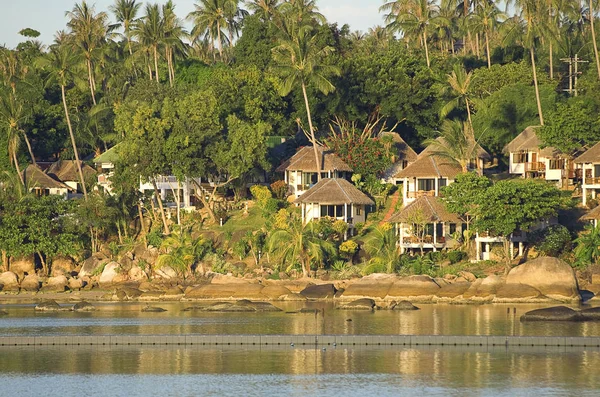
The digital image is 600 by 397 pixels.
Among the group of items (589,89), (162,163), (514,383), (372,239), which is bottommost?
(514,383)

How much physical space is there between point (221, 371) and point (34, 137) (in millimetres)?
54038

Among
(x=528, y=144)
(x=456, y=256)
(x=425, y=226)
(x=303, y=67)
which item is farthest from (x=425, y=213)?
(x=303, y=67)

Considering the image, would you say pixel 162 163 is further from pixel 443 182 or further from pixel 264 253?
pixel 443 182

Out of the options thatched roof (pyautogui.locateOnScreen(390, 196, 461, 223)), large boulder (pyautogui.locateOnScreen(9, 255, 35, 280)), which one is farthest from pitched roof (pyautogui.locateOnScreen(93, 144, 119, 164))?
thatched roof (pyautogui.locateOnScreen(390, 196, 461, 223))

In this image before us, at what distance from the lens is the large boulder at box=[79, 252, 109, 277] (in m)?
76.5

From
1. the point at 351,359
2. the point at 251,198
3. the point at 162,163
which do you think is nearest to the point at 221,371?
the point at 351,359

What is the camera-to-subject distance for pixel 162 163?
77.7m

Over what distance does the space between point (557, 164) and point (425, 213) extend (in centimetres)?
1175

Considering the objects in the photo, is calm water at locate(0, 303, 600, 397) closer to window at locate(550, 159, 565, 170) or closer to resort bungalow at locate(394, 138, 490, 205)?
resort bungalow at locate(394, 138, 490, 205)

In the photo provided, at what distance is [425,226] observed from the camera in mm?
73000

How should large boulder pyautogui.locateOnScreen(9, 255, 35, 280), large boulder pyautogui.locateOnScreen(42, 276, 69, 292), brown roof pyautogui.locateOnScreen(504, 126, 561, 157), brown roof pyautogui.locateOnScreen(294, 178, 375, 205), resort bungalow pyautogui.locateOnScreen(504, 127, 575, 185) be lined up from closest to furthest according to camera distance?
large boulder pyautogui.locateOnScreen(42, 276, 69, 292), brown roof pyautogui.locateOnScreen(294, 178, 375, 205), large boulder pyautogui.locateOnScreen(9, 255, 35, 280), resort bungalow pyautogui.locateOnScreen(504, 127, 575, 185), brown roof pyautogui.locateOnScreen(504, 126, 561, 157)

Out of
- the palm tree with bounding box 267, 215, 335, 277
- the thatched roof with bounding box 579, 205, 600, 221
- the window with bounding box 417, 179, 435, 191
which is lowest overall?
the palm tree with bounding box 267, 215, 335, 277

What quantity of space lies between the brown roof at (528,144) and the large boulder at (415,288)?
17127 mm

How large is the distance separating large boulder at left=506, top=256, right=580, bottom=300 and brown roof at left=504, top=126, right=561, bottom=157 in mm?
16034
